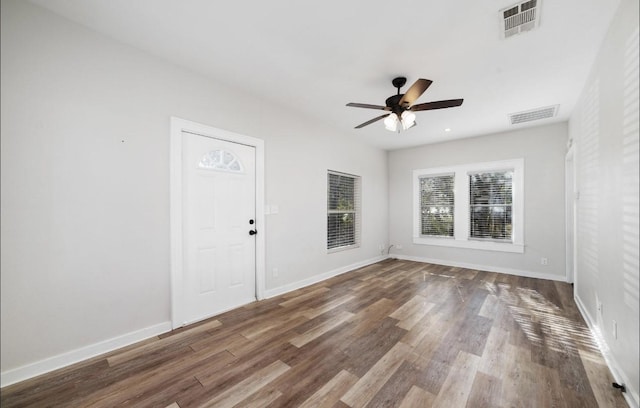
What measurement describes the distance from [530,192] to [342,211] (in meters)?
3.50

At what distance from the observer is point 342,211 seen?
5.18 m

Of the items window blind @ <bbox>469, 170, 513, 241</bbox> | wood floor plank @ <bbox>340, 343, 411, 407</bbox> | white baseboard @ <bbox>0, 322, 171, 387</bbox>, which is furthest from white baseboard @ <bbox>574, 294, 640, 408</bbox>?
white baseboard @ <bbox>0, 322, 171, 387</bbox>

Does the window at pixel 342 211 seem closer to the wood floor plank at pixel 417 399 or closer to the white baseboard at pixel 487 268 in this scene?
the white baseboard at pixel 487 268

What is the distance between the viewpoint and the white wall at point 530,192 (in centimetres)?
439

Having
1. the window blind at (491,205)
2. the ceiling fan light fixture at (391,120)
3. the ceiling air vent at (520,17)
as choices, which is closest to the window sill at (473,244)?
the window blind at (491,205)

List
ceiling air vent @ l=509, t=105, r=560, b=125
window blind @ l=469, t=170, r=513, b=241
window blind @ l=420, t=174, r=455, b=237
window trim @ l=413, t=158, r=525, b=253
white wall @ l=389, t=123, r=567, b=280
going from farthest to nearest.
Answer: window blind @ l=420, t=174, r=455, b=237, window blind @ l=469, t=170, r=513, b=241, window trim @ l=413, t=158, r=525, b=253, white wall @ l=389, t=123, r=567, b=280, ceiling air vent @ l=509, t=105, r=560, b=125

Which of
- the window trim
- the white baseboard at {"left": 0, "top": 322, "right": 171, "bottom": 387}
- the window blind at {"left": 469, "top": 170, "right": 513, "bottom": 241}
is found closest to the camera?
the white baseboard at {"left": 0, "top": 322, "right": 171, "bottom": 387}

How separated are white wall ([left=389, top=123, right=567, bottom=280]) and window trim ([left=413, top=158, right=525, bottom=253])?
0.09 metres

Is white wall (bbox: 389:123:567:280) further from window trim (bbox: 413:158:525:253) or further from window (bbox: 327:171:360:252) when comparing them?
window (bbox: 327:171:360:252)

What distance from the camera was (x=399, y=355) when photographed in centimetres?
213

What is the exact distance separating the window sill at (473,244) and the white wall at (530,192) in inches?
3.3

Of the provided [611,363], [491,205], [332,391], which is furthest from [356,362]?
[491,205]

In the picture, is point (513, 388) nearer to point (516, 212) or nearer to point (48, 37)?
point (516, 212)

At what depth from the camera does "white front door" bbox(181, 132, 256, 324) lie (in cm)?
278
